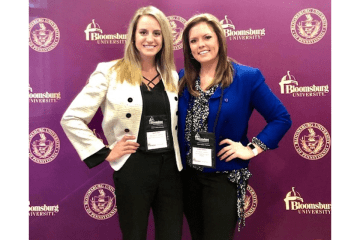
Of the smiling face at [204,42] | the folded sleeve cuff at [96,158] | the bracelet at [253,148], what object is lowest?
the folded sleeve cuff at [96,158]

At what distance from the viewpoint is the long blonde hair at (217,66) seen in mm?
1643

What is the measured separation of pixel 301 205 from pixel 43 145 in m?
2.34

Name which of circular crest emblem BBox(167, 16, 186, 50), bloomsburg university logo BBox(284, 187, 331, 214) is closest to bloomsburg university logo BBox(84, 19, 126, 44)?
circular crest emblem BBox(167, 16, 186, 50)

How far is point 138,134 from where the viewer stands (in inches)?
65.4

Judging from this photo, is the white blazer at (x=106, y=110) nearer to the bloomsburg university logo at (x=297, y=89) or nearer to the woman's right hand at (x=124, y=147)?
the woman's right hand at (x=124, y=147)

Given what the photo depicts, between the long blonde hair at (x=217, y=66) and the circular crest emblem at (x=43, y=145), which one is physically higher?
the long blonde hair at (x=217, y=66)

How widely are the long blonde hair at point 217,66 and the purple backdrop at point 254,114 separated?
58 centimetres

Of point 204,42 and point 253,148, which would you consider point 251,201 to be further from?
point 204,42

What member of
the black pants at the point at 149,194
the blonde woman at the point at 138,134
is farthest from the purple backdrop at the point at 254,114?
the black pants at the point at 149,194

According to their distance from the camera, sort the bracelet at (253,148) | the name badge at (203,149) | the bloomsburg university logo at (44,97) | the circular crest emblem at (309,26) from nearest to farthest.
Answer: the name badge at (203,149) → the bracelet at (253,148) → the circular crest emblem at (309,26) → the bloomsburg university logo at (44,97)

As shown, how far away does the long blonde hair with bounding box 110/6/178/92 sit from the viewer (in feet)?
5.50

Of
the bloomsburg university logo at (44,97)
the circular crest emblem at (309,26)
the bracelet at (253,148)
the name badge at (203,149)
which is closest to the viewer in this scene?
the name badge at (203,149)

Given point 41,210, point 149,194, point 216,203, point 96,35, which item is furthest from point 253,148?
point 41,210

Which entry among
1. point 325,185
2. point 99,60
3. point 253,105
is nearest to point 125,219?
point 253,105
